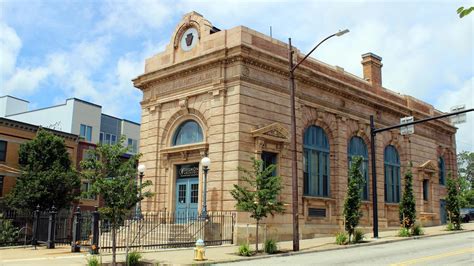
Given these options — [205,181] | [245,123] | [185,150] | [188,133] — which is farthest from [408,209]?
[188,133]

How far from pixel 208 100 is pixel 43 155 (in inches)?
757

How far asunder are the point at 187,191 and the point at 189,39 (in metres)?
8.65

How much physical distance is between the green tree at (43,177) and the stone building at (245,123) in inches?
486


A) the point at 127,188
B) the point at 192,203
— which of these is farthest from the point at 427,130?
the point at 127,188

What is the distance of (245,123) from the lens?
A: 2375 centimetres

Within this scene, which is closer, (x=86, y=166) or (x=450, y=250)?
(x=86, y=166)

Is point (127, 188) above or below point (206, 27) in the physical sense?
below

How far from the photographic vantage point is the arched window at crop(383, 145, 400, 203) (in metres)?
34.1

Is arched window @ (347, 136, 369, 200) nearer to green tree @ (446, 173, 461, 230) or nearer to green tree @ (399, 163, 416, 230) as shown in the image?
green tree @ (399, 163, 416, 230)

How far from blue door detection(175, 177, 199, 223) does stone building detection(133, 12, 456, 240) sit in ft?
0.18

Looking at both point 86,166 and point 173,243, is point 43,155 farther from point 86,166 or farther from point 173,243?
point 86,166

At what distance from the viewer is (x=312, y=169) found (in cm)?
2781

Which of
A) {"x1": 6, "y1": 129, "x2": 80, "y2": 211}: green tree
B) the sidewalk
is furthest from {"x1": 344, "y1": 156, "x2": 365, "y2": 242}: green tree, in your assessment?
{"x1": 6, "y1": 129, "x2": 80, "y2": 211}: green tree

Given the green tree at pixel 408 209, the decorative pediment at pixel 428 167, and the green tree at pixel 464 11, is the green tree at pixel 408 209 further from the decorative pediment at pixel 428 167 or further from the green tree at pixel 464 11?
the green tree at pixel 464 11
